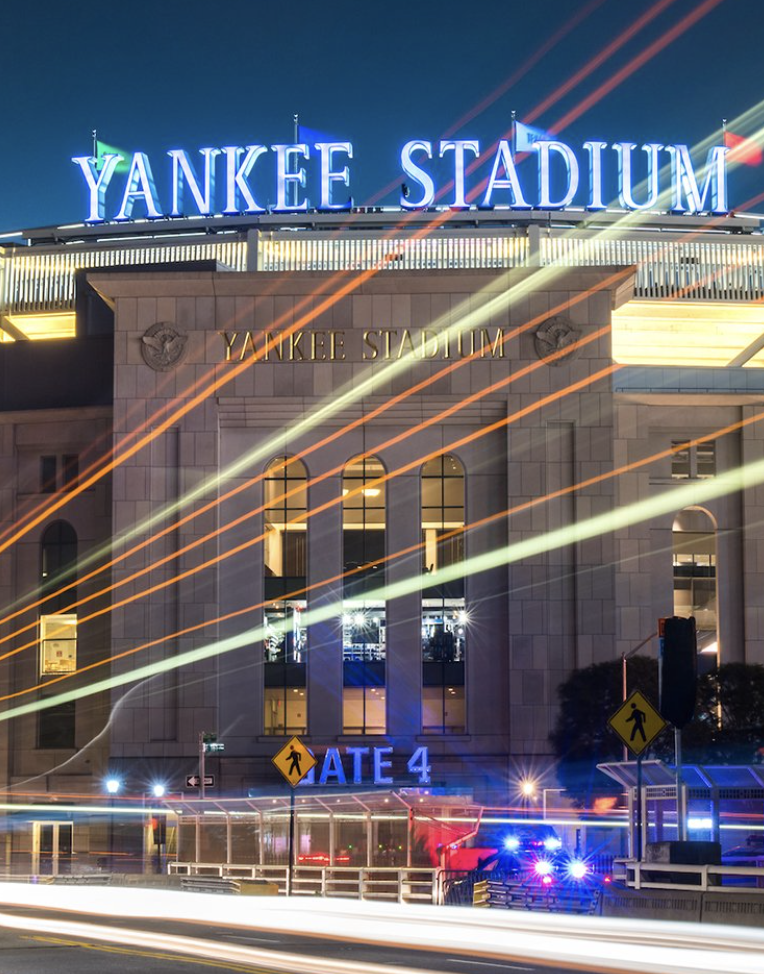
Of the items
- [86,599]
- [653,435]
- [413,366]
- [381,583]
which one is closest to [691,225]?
[653,435]

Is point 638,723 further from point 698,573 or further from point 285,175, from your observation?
point 285,175

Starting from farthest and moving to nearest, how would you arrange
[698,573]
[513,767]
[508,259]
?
[508,259]
[698,573]
[513,767]

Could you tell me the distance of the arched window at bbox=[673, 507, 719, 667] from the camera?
65.0 metres

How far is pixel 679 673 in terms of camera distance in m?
25.5

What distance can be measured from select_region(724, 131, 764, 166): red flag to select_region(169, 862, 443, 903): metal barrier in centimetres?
4466

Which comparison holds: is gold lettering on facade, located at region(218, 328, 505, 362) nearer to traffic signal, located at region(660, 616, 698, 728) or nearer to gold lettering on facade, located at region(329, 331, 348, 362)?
gold lettering on facade, located at region(329, 331, 348, 362)

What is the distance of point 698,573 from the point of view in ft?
214

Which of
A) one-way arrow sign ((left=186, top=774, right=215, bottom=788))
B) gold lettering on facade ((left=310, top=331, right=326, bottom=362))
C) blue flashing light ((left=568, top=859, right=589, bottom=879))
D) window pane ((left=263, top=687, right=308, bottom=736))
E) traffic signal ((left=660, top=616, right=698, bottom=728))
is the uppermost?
gold lettering on facade ((left=310, top=331, right=326, bottom=362))

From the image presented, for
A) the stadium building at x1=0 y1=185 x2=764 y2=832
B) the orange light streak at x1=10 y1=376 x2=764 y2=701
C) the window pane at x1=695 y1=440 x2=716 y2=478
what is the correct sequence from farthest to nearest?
the window pane at x1=695 y1=440 x2=716 y2=478 < the orange light streak at x1=10 y1=376 x2=764 y2=701 < the stadium building at x1=0 y1=185 x2=764 y2=832

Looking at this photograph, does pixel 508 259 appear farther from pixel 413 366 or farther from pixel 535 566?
pixel 535 566

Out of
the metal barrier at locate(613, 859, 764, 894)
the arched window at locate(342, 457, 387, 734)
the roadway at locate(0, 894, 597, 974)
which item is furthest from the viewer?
the arched window at locate(342, 457, 387, 734)

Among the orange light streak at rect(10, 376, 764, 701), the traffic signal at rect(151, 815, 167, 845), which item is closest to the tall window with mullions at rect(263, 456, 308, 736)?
the orange light streak at rect(10, 376, 764, 701)

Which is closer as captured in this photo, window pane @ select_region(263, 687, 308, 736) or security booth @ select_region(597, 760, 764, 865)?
security booth @ select_region(597, 760, 764, 865)

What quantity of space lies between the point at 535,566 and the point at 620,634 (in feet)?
14.4
